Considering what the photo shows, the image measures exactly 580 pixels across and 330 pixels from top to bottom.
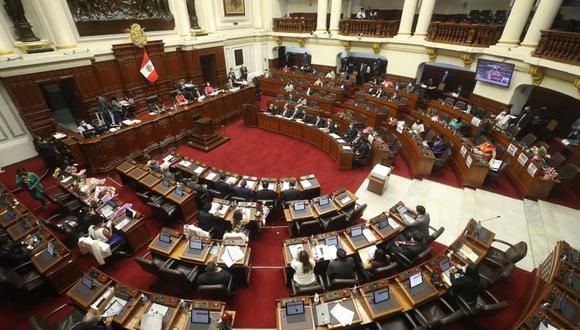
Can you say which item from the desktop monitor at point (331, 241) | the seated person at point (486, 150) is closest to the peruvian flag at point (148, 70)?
the desktop monitor at point (331, 241)

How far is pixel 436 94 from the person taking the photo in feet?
52.3

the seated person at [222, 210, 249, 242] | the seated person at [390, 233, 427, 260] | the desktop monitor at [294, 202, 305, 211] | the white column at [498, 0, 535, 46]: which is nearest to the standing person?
the seated person at [222, 210, 249, 242]

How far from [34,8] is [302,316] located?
14.6 meters

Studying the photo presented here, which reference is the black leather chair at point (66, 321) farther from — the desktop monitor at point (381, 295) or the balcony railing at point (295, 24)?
the balcony railing at point (295, 24)

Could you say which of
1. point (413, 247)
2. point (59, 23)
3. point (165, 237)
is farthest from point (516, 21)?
point (59, 23)

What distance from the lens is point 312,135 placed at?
12.3 m

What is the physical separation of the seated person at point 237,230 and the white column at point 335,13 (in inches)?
624

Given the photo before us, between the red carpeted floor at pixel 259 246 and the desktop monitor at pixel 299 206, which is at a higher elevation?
the desktop monitor at pixel 299 206

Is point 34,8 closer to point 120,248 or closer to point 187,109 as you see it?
point 187,109

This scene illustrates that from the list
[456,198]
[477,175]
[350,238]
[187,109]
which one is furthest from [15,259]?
[477,175]

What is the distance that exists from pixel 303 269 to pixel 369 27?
16.0 meters

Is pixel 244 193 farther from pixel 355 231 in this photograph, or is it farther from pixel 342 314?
pixel 342 314

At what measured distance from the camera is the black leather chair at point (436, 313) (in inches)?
171

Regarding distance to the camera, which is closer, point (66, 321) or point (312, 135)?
point (66, 321)
